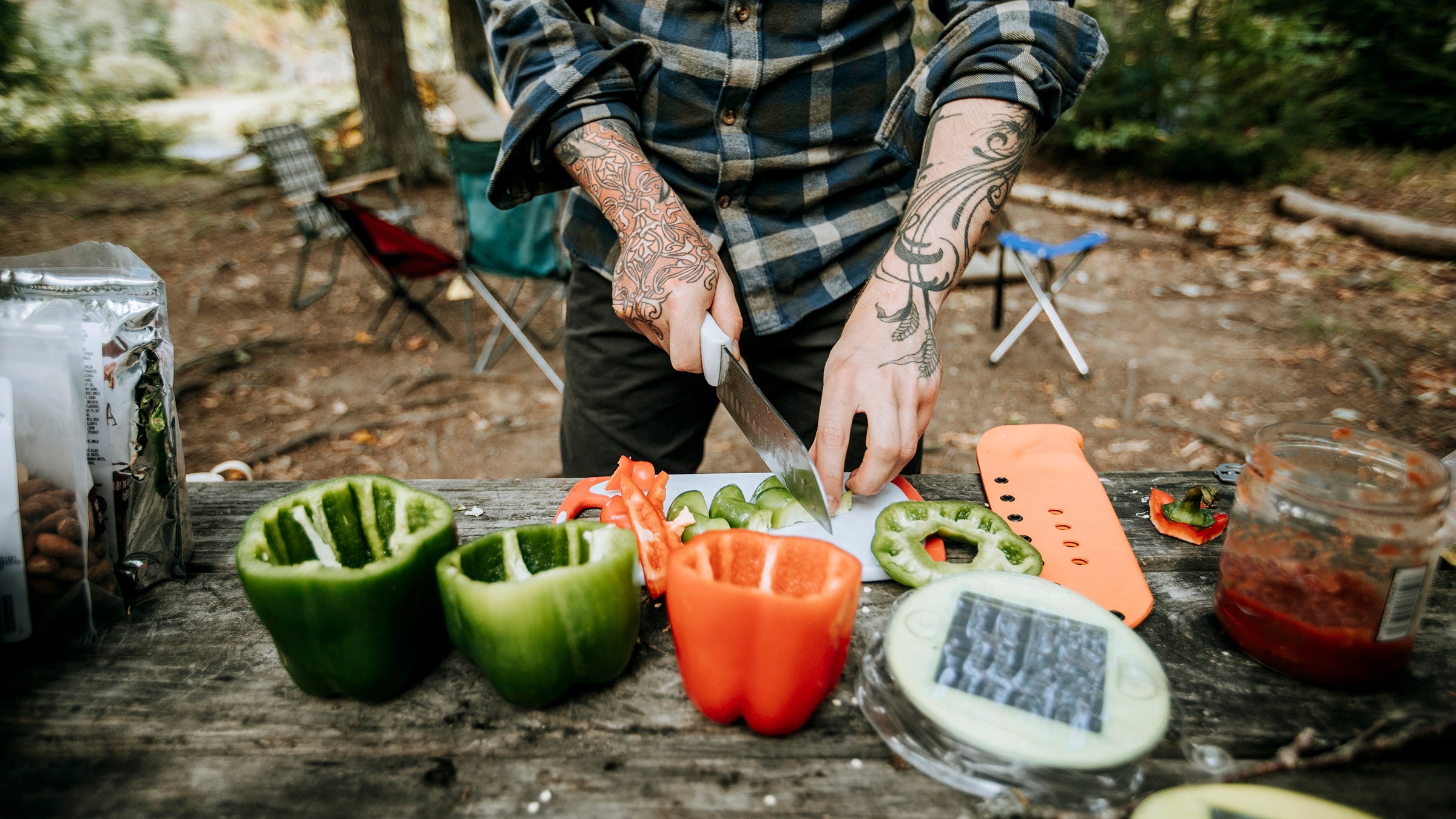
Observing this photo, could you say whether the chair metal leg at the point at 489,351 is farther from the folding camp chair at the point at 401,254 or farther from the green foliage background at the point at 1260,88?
the green foliage background at the point at 1260,88

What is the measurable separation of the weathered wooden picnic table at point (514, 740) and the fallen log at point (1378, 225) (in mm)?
7396

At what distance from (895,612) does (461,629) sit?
0.59 m

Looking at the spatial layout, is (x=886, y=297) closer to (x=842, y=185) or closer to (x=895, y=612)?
(x=842, y=185)

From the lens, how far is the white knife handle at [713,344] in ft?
4.93

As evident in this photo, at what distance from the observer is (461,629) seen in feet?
3.44

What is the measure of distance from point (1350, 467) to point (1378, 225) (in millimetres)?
7764

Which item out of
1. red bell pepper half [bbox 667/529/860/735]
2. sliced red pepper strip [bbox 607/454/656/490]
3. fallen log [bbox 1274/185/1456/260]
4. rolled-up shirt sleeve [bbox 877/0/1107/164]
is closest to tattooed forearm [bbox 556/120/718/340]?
sliced red pepper strip [bbox 607/454/656/490]

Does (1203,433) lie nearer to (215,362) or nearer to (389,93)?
(215,362)

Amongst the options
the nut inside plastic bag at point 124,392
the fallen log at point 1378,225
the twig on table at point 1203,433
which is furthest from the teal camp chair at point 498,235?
the fallen log at point 1378,225

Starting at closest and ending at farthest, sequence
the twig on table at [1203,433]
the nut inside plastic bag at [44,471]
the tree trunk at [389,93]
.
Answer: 1. the nut inside plastic bag at [44,471]
2. the twig on table at [1203,433]
3. the tree trunk at [389,93]

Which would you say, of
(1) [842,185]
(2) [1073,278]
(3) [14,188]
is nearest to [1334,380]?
(2) [1073,278]

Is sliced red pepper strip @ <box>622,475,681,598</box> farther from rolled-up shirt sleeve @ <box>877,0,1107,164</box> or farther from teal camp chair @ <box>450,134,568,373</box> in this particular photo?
teal camp chair @ <box>450,134,568,373</box>

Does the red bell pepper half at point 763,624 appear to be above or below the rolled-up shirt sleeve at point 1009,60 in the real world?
below

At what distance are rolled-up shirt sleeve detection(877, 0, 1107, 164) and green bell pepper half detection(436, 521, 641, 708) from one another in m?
1.11
